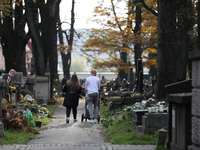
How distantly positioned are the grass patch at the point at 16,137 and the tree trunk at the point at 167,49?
261 inches

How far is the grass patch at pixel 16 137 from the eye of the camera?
7.80 metres

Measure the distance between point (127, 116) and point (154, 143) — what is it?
3.48 m

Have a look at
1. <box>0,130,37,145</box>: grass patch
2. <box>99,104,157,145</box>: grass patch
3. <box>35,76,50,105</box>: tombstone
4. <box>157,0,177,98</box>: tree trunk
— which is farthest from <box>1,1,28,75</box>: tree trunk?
<box>0,130,37,145</box>: grass patch

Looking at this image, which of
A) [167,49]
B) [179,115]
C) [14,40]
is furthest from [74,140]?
[14,40]

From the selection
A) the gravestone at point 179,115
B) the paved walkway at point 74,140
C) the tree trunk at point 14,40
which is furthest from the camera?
the tree trunk at point 14,40

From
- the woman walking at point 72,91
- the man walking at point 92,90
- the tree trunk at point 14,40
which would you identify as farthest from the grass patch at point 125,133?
the tree trunk at point 14,40

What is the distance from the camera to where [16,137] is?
8.29 meters

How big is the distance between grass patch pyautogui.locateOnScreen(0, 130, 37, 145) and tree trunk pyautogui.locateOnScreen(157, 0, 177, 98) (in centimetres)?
662

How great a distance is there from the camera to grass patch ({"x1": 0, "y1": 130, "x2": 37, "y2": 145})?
7.80 meters

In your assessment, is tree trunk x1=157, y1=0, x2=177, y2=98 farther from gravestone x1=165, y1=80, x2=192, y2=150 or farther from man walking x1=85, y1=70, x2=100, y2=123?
gravestone x1=165, y1=80, x2=192, y2=150

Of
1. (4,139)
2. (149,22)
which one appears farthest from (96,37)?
(4,139)

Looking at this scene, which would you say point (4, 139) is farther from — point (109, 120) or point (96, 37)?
point (96, 37)

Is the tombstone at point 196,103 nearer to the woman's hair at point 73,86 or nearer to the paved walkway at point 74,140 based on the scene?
the paved walkway at point 74,140

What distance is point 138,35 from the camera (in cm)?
2470
